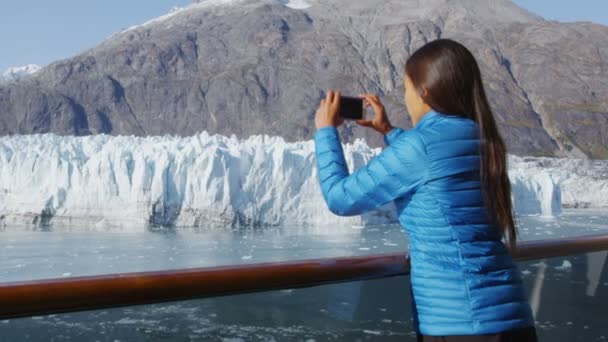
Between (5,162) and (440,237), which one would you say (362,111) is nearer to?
(440,237)

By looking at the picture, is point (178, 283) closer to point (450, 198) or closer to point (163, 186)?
point (450, 198)

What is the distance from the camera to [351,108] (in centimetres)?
138

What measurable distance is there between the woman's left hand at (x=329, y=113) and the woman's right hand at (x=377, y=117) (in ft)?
0.50

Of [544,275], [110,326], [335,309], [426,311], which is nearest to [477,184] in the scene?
[426,311]

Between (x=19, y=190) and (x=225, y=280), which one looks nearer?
(x=225, y=280)

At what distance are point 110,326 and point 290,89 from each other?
8546cm

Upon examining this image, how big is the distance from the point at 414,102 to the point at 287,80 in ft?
287

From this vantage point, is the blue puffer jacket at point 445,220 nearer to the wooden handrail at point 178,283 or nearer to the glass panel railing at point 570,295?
the wooden handrail at point 178,283

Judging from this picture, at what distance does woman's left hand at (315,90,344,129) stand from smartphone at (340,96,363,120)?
0.06 ft

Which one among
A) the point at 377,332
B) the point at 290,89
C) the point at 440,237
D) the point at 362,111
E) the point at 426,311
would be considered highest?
the point at 290,89

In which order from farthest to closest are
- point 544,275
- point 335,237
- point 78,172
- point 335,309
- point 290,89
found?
point 290,89 → point 78,172 → point 335,237 → point 544,275 → point 335,309

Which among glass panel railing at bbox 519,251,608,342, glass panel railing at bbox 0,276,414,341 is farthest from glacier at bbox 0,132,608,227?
glass panel railing at bbox 0,276,414,341

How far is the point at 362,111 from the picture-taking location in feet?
4.61

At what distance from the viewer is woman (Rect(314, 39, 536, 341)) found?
3.81ft
